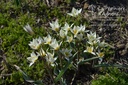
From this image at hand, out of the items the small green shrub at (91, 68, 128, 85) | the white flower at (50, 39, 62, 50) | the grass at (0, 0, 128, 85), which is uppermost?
the white flower at (50, 39, 62, 50)

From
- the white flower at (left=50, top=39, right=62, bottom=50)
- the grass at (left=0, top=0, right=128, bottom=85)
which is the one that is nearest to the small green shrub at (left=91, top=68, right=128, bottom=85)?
the grass at (left=0, top=0, right=128, bottom=85)

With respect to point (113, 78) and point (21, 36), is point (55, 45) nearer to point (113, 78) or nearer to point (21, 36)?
point (113, 78)

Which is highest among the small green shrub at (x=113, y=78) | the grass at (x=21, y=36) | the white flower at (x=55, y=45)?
the white flower at (x=55, y=45)

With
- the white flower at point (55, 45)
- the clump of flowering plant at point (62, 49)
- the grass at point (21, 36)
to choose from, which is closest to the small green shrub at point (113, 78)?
the grass at point (21, 36)

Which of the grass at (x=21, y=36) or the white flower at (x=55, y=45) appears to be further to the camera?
the grass at (x=21, y=36)

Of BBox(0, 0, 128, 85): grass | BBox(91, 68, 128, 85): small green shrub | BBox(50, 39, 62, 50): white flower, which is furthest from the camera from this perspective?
BBox(0, 0, 128, 85): grass

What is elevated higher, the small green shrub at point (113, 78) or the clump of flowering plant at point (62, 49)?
the clump of flowering plant at point (62, 49)

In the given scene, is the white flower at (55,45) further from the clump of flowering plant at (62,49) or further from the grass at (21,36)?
the grass at (21,36)

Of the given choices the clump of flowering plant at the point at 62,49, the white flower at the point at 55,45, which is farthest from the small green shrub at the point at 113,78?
the white flower at the point at 55,45

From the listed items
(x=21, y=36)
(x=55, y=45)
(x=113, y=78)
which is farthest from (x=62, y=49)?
(x=21, y=36)

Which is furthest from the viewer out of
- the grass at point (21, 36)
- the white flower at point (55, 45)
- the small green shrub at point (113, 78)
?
the grass at point (21, 36)

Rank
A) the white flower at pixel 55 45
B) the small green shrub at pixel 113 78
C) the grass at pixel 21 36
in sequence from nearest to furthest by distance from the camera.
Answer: the white flower at pixel 55 45 < the small green shrub at pixel 113 78 < the grass at pixel 21 36

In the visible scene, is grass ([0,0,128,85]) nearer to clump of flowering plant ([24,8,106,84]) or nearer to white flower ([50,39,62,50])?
clump of flowering plant ([24,8,106,84])
